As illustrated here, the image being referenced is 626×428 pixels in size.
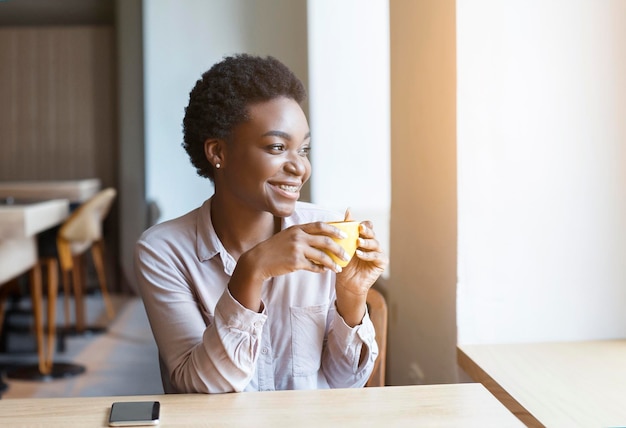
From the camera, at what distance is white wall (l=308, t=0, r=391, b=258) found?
151 centimetres

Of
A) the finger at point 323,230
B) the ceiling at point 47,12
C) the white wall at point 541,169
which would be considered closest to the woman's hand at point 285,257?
the finger at point 323,230

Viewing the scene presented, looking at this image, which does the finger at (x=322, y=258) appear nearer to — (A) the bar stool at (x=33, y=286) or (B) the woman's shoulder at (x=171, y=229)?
(B) the woman's shoulder at (x=171, y=229)

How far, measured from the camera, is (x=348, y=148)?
5.12ft

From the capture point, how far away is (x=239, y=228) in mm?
1329

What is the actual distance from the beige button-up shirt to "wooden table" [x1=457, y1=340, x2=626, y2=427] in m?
0.20

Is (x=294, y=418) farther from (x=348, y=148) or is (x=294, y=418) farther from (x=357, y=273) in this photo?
(x=348, y=148)

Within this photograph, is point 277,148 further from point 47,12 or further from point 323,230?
point 47,12

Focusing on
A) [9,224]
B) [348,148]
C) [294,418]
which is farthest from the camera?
[9,224]

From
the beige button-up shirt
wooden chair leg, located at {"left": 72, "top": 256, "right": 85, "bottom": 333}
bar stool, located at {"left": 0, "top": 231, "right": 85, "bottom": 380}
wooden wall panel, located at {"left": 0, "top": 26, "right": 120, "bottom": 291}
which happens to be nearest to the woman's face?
the beige button-up shirt

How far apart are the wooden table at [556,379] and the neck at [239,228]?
413mm

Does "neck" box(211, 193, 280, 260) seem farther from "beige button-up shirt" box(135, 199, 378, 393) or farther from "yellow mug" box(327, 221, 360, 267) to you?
"yellow mug" box(327, 221, 360, 267)

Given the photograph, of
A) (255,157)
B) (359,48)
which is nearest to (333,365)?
(255,157)

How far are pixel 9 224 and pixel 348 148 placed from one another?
2025 mm

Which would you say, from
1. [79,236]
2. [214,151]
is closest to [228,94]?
[214,151]
